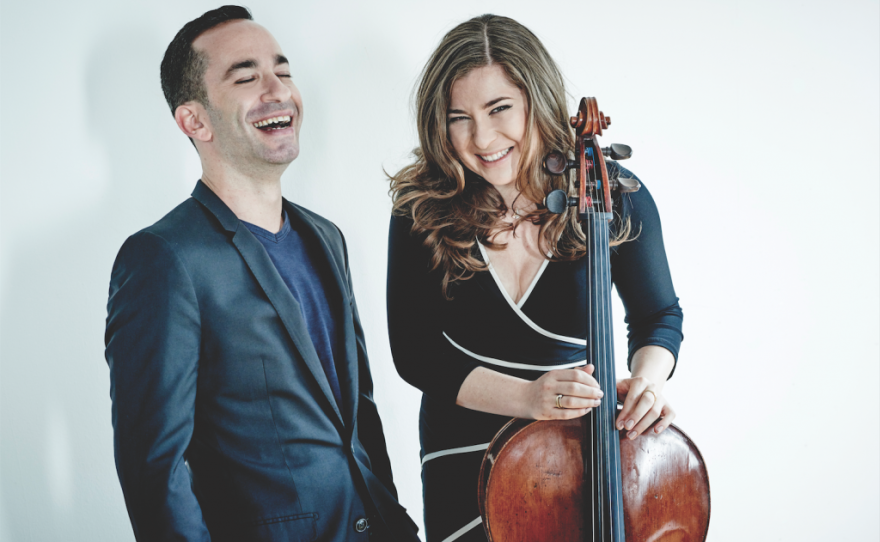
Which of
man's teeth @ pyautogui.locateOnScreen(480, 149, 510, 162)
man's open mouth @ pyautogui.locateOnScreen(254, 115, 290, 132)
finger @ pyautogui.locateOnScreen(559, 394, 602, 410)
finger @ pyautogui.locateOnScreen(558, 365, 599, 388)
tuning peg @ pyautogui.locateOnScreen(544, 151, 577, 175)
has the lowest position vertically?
finger @ pyautogui.locateOnScreen(559, 394, 602, 410)

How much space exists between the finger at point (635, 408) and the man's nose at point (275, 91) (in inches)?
38.0

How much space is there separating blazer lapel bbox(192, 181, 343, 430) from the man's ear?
14cm

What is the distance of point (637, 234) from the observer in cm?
132

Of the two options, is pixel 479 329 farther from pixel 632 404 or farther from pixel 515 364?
pixel 632 404

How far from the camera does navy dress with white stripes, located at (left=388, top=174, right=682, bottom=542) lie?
133cm

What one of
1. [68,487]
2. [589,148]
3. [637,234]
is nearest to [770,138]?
[637,234]

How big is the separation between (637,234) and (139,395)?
3.48 feet

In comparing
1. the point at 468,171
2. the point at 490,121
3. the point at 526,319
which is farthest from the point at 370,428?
the point at 490,121

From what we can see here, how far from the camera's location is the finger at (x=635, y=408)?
3.59 feet

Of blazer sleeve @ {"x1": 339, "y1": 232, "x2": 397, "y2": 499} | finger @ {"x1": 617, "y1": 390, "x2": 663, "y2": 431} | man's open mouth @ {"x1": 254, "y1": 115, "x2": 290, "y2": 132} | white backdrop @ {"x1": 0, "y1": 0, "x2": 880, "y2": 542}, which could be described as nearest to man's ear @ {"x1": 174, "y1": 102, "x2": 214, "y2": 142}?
man's open mouth @ {"x1": 254, "y1": 115, "x2": 290, "y2": 132}

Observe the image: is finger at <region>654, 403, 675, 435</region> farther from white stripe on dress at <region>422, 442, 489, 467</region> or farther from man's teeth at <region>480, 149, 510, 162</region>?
man's teeth at <region>480, 149, 510, 162</region>

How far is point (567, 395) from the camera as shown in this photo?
1.08 m

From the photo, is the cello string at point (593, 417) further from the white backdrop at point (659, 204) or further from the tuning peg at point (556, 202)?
the white backdrop at point (659, 204)

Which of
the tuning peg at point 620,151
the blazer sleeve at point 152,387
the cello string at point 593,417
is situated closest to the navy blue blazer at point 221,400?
the blazer sleeve at point 152,387
